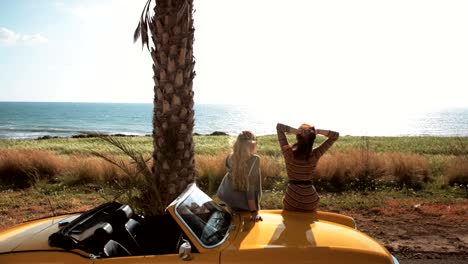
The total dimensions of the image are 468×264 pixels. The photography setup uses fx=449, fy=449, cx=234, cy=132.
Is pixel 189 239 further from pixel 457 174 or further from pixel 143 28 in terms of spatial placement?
pixel 457 174

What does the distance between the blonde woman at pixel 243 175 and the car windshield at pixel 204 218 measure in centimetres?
43

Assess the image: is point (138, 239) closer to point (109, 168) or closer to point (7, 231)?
point (7, 231)

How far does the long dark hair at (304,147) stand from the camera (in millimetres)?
4973

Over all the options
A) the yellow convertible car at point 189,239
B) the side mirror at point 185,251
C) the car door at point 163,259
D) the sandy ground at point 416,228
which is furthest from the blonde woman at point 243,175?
the sandy ground at point 416,228

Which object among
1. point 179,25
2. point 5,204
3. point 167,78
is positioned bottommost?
point 5,204

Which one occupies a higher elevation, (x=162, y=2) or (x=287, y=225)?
(x=162, y=2)

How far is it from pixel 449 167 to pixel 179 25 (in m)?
8.80

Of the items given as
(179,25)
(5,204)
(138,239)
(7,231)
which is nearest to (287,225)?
(138,239)

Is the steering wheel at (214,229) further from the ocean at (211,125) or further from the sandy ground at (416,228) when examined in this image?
the ocean at (211,125)

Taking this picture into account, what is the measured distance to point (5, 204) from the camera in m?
9.31

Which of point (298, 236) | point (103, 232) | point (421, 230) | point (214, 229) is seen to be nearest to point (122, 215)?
point (103, 232)

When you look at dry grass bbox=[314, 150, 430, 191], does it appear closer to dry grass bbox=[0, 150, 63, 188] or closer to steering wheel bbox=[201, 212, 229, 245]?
steering wheel bbox=[201, 212, 229, 245]

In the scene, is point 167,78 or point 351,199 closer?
point 167,78

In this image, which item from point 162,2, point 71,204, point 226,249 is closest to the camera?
point 226,249
